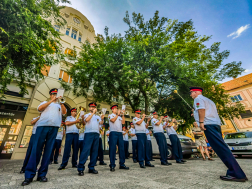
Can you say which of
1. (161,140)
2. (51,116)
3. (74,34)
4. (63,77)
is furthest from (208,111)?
(74,34)

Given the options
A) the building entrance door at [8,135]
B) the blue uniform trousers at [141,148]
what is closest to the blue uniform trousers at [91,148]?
the blue uniform trousers at [141,148]

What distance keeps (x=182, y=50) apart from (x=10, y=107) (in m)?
14.2

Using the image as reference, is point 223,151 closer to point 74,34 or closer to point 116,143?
point 116,143

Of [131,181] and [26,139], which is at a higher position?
[26,139]

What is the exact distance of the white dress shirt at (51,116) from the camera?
296 cm

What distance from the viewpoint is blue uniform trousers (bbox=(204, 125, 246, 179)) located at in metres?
2.45

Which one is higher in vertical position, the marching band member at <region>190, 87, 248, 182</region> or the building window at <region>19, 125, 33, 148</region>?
the building window at <region>19, 125, 33, 148</region>

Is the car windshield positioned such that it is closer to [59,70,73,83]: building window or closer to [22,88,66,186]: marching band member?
[22,88,66,186]: marching band member

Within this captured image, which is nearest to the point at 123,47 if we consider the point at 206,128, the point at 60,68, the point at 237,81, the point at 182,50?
the point at 182,50

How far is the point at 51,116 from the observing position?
10.00 feet

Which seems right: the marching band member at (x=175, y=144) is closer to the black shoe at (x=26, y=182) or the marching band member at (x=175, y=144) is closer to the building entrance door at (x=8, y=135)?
the black shoe at (x=26, y=182)

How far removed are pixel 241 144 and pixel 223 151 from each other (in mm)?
7866

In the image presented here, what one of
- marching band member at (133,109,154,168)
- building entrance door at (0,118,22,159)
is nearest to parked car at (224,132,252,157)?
marching band member at (133,109,154,168)

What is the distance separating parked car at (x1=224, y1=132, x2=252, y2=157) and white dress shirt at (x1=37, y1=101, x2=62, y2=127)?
10451 mm
